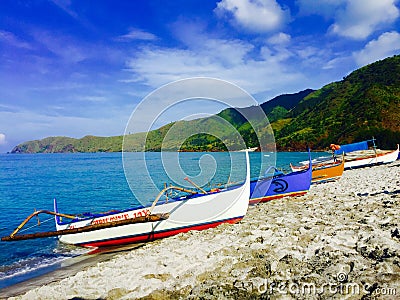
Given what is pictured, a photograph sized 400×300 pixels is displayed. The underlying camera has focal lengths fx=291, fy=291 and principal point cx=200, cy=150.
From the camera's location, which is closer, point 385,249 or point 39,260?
point 385,249

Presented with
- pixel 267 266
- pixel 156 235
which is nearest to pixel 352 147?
pixel 156 235

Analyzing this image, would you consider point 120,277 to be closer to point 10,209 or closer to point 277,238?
point 277,238

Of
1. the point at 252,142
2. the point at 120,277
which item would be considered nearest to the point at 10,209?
the point at 120,277

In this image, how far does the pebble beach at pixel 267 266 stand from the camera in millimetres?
5926

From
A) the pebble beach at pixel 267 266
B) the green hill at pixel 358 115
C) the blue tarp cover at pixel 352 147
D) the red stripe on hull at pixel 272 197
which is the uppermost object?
the green hill at pixel 358 115

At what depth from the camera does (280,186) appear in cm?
1892

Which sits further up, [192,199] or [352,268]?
[192,199]

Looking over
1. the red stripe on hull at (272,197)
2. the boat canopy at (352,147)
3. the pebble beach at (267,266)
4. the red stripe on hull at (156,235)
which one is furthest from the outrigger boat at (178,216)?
the boat canopy at (352,147)

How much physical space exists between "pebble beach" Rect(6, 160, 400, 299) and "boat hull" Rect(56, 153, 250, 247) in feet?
4.34

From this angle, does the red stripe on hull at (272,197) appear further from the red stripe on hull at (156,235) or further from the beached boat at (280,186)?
the red stripe on hull at (156,235)

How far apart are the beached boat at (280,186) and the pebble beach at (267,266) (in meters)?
7.41

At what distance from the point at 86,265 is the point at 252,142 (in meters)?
135

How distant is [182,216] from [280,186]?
341 inches

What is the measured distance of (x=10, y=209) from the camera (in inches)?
1059
